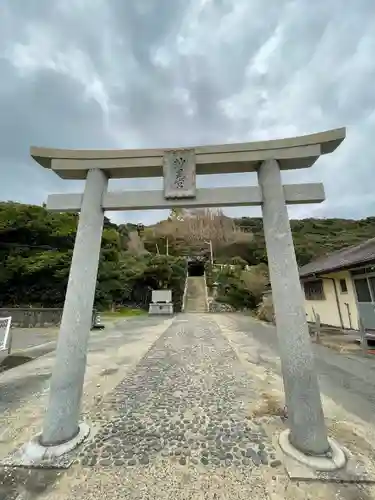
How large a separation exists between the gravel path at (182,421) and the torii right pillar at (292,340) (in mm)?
446

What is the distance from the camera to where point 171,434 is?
303 centimetres

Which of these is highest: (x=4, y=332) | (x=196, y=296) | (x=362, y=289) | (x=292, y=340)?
(x=196, y=296)

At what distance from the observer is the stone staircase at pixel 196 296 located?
24566 millimetres

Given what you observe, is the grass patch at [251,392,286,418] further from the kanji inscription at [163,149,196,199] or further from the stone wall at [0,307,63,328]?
the stone wall at [0,307,63,328]

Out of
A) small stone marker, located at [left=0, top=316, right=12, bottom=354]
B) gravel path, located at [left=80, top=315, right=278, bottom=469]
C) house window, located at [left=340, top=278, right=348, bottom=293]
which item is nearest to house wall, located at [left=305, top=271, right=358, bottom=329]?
house window, located at [left=340, top=278, right=348, bottom=293]

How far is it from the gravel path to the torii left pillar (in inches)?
16.0

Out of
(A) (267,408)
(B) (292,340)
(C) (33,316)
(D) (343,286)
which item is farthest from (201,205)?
(C) (33,316)

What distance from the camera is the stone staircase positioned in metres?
24.6

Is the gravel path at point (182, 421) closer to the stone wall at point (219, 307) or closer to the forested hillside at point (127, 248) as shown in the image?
the forested hillside at point (127, 248)

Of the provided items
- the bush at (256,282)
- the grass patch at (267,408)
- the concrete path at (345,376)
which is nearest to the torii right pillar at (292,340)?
the grass patch at (267,408)

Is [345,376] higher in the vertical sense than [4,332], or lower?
lower

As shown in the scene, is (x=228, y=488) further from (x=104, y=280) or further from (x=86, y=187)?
(x=104, y=280)

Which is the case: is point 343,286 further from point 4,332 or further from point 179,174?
point 4,332

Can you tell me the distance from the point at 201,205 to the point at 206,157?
0.65m
